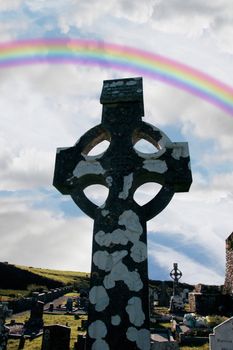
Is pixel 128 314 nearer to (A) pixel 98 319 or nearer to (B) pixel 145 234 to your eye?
(A) pixel 98 319

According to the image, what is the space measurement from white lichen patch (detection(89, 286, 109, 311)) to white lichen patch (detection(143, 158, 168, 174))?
1.55 meters

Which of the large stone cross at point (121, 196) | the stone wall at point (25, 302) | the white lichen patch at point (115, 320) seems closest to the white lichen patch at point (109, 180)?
the large stone cross at point (121, 196)

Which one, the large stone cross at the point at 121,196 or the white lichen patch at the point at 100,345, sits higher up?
the large stone cross at the point at 121,196

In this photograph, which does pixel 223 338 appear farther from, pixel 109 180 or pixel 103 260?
pixel 109 180

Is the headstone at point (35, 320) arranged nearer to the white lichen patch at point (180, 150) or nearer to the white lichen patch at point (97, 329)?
the white lichen patch at point (97, 329)

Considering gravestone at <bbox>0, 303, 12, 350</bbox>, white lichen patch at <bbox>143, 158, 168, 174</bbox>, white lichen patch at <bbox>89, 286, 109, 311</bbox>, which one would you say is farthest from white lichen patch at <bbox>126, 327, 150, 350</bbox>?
gravestone at <bbox>0, 303, 12, 350</bbox>

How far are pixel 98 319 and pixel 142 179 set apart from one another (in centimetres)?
175

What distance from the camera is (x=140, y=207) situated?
402cm

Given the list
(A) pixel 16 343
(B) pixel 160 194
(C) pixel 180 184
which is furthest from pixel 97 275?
(A) pixel 16 343

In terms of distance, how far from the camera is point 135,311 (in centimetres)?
354

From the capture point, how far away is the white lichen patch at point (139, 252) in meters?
3.76

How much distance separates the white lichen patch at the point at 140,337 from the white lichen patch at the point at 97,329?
0.85 ft

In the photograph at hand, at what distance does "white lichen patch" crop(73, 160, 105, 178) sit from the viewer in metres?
4.38

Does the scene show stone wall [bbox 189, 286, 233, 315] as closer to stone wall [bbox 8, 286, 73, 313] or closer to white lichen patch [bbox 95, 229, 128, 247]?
stone wall [bbox 8, 286, 73, 313]
